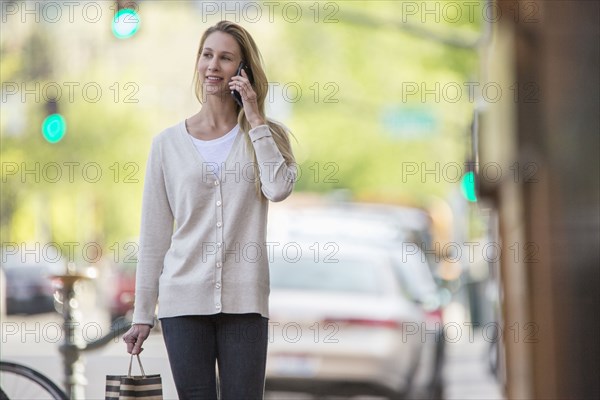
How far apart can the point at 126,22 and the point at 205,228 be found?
11.9 feet

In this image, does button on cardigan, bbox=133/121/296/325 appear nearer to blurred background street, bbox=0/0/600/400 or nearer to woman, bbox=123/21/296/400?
woman, bbox=123/21/296/400

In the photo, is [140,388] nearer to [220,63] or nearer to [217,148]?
[217,148]

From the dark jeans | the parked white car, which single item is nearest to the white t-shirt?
the dark jeans

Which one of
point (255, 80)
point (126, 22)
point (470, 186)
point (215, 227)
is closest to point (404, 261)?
point (470, 186)

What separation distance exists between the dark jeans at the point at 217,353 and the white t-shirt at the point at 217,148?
0.54 metres

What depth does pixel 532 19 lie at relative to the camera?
9.87m

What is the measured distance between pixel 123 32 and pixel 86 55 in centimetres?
2880

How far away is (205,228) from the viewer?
4.96 metres

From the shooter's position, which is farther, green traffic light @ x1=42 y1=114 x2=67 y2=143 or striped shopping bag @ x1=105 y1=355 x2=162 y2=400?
green traffic light @ x1=42 y1=114 x2=67 y2=143

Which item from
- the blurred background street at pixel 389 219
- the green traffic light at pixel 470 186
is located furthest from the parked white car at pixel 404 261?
the green traffic light at pixel 470 186

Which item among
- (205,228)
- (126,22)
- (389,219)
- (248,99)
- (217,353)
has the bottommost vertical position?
(217,353)

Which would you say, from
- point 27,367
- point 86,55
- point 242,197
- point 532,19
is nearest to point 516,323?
point 532,19

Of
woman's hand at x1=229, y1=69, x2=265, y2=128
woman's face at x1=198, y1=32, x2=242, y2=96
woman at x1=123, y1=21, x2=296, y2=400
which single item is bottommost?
woman at x1=123, y1=21, x2=296, y2=400

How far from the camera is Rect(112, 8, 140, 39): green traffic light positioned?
27.3 ft
